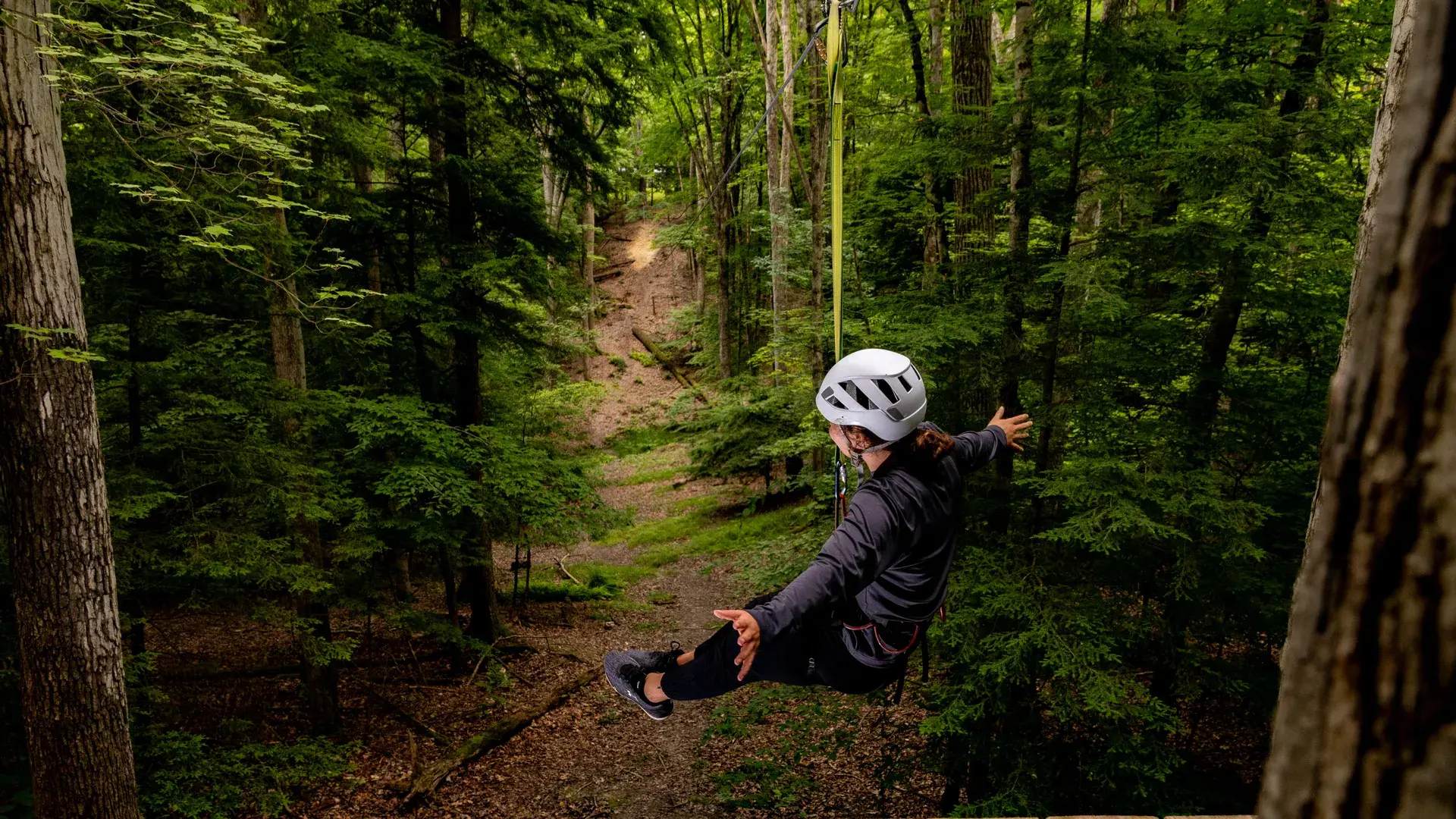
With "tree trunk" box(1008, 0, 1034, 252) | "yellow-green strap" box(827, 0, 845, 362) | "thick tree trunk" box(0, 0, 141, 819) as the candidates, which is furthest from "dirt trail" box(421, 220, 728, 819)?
"tree trunk" box(1008, 0, 1034, 252)

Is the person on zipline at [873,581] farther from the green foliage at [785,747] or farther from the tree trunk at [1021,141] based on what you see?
the green foliage at [785,747]

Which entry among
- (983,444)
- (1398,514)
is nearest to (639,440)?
(983,444)

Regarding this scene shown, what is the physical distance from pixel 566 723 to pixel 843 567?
8.65 meters

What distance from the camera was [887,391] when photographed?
308cm

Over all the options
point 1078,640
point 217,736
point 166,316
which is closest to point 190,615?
point 217,736

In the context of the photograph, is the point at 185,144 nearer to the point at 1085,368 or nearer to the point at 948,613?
the point at 948,613

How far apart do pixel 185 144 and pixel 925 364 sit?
637 centimetres

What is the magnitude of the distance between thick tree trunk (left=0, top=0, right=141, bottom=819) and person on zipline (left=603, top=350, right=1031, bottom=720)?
12.9 feet

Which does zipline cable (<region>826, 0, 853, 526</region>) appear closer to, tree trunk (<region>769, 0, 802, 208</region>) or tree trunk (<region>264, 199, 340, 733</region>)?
tree trunk (<region>264, 199, 340, 733</region>)

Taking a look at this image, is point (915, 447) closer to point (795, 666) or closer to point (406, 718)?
point (795, 666)

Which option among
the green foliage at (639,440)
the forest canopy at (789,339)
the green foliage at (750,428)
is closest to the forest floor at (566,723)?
the forest canopy at (789,339)

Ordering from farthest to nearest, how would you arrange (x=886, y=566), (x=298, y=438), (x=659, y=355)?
(x=659, y=355) → (x=298, y=438) → (x=886, y=566)

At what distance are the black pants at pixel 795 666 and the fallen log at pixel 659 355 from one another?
24.0 m

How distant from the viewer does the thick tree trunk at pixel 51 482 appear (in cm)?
418
